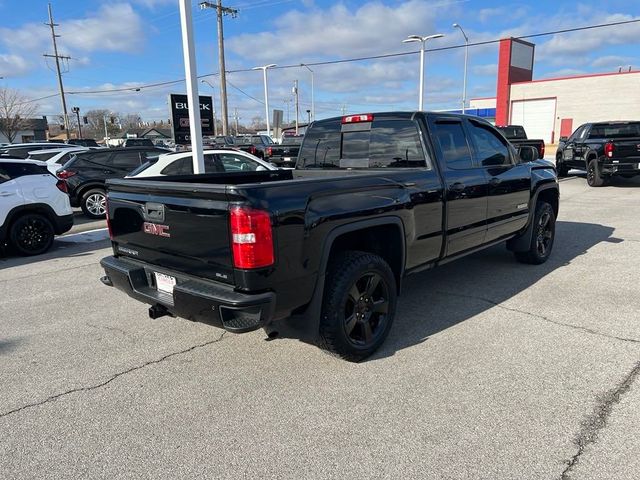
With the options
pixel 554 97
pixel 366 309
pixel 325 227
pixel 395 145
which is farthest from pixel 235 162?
pixel 554 97

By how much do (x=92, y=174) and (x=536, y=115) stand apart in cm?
4094

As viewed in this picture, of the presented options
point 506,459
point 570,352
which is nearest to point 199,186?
point 506,459

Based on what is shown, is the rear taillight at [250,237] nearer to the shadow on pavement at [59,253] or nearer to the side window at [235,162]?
the shadow on pavement at [59,253]

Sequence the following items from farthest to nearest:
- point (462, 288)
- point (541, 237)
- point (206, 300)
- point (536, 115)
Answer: point (536, 115), point (541, 237), point (462, 288), point (206, 300)

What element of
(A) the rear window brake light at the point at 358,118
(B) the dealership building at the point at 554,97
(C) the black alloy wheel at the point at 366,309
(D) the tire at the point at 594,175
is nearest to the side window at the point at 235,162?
(A) the rear window brake light at the point at 358,118

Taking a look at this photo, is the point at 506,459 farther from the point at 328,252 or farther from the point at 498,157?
the point at 498,157

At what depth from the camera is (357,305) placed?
367 centimetres

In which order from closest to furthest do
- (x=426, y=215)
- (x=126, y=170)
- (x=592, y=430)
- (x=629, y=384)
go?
(x=592, y=430), (x=629, y=384), (x=426, y=215), (x=126, y=170)

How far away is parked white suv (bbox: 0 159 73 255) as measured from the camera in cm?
742

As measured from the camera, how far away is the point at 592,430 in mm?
2793

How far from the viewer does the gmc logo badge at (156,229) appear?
11.1 feet

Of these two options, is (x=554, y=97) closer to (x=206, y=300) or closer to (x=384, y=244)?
(x=384, y=244)

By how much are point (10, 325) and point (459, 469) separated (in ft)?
14.1

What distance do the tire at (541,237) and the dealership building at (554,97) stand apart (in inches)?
1515
